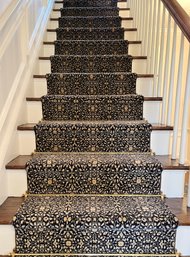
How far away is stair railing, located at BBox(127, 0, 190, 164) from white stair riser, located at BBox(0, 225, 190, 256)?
0.42 m

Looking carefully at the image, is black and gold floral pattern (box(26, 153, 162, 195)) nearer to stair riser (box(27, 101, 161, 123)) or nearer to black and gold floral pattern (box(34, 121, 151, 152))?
black and gold floral pattern (box(34, 121, 151, 152))

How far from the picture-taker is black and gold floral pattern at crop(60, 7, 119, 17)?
135 inches

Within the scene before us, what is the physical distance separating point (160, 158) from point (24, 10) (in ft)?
4.56

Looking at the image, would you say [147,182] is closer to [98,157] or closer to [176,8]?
[98,157]

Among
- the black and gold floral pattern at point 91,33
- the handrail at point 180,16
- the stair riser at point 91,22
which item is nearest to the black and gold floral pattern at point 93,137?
the handrail at point 180,16

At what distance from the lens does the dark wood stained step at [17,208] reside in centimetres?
141

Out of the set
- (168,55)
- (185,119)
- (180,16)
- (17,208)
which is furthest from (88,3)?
(17,208)

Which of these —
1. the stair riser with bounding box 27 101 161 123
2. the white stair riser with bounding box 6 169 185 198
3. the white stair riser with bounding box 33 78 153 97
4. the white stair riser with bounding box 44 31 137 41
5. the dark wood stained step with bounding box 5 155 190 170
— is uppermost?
the white stair riser with bounding box 44 31 137 41

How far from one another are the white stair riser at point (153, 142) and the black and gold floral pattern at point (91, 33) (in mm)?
1492

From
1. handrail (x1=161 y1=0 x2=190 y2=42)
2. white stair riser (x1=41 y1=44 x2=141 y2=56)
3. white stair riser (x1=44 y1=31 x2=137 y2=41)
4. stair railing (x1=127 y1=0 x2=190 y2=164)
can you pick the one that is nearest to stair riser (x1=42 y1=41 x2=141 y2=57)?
white stair riser (x1=41 y1=44 x2=141 y2=56)

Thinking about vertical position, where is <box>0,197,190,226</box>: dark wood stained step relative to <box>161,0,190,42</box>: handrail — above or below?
below

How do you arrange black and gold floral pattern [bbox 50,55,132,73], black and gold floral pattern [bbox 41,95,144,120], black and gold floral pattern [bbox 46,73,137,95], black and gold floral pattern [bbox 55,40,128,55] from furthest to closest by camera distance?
black and gold floral pattern [bbox 55,40,128,55], black and gold floral pattern [bbox 50,55,132,73], black and gold floral pattern [bbox 46,73,137,95], black and gold floral pattern [bbox 41,95,144,120]

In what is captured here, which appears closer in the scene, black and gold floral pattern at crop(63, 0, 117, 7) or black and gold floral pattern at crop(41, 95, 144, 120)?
black and gold floral pattern at crop(41, 95, 144, 120)

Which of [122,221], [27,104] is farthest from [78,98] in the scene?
[122,221]
